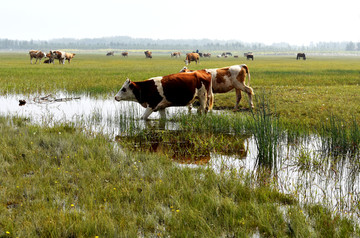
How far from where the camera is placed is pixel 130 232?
163 inches

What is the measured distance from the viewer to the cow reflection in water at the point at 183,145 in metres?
8.02

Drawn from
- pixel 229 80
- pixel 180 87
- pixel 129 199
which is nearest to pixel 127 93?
pixel 180 87

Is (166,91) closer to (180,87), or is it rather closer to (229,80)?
(180,87)

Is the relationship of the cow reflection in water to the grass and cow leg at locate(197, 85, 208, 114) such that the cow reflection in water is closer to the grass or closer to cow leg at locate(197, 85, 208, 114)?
the grass

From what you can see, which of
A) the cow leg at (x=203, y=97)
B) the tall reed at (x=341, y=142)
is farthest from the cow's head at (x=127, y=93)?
the tall reed at (x=341, y=142)

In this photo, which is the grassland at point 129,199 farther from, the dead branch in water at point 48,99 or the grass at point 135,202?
the dead branch in water at point 48,99

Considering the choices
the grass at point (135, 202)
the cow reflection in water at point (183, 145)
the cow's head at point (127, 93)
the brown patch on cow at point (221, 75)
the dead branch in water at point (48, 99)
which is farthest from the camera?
the dead branch in water at point (48, 99)

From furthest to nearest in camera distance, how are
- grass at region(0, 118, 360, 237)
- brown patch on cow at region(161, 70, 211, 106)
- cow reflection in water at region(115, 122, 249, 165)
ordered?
brown patch on cow at region(161, 70, 211, 106), cow reflection in water at region(115, 122, 249, 165), grass at region(0, 118, 360, 237)

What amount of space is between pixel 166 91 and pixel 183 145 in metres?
2.78

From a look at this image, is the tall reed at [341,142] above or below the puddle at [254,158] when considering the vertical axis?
above

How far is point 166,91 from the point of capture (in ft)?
37.0

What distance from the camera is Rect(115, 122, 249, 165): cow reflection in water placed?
26.3 ft

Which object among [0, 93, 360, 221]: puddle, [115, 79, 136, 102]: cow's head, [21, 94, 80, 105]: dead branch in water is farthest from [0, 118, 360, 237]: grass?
[21, 94, 80, 105]: dead branch in water

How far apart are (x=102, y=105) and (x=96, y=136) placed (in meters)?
5.93
